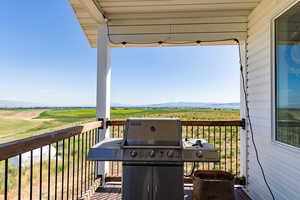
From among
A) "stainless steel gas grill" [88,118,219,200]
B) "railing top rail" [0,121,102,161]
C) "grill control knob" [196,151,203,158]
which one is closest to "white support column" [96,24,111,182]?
"railing top rail" [0,121,102,161]

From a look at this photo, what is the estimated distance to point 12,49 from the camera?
7559 millimetres

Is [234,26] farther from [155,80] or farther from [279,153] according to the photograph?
[155,80]

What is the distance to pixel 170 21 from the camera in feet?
10.7

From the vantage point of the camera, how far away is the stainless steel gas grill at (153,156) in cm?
193

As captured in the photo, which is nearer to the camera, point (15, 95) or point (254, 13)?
Result: point (254, 13)

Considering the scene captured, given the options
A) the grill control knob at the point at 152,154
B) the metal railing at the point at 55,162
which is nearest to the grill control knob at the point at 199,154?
the grill control knob at the point at 152,154

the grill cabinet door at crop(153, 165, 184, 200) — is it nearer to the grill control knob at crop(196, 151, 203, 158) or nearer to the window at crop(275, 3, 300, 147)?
the grill control knob at crop(196, 151, 203, 158)

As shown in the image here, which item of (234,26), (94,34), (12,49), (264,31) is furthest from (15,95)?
(264,31)

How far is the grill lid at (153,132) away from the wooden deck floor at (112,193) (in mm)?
1260

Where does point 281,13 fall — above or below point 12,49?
below

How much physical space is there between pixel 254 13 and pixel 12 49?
762 cm

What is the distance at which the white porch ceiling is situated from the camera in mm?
3113

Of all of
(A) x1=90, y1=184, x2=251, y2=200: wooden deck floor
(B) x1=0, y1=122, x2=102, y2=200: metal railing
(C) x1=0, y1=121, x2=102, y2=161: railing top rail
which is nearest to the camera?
(C) x1=0, y1=121, x2=102, y2=161: railing top rail

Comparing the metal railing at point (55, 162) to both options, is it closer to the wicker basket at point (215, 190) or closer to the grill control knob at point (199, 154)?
the wicker basket at point (215, 190)
